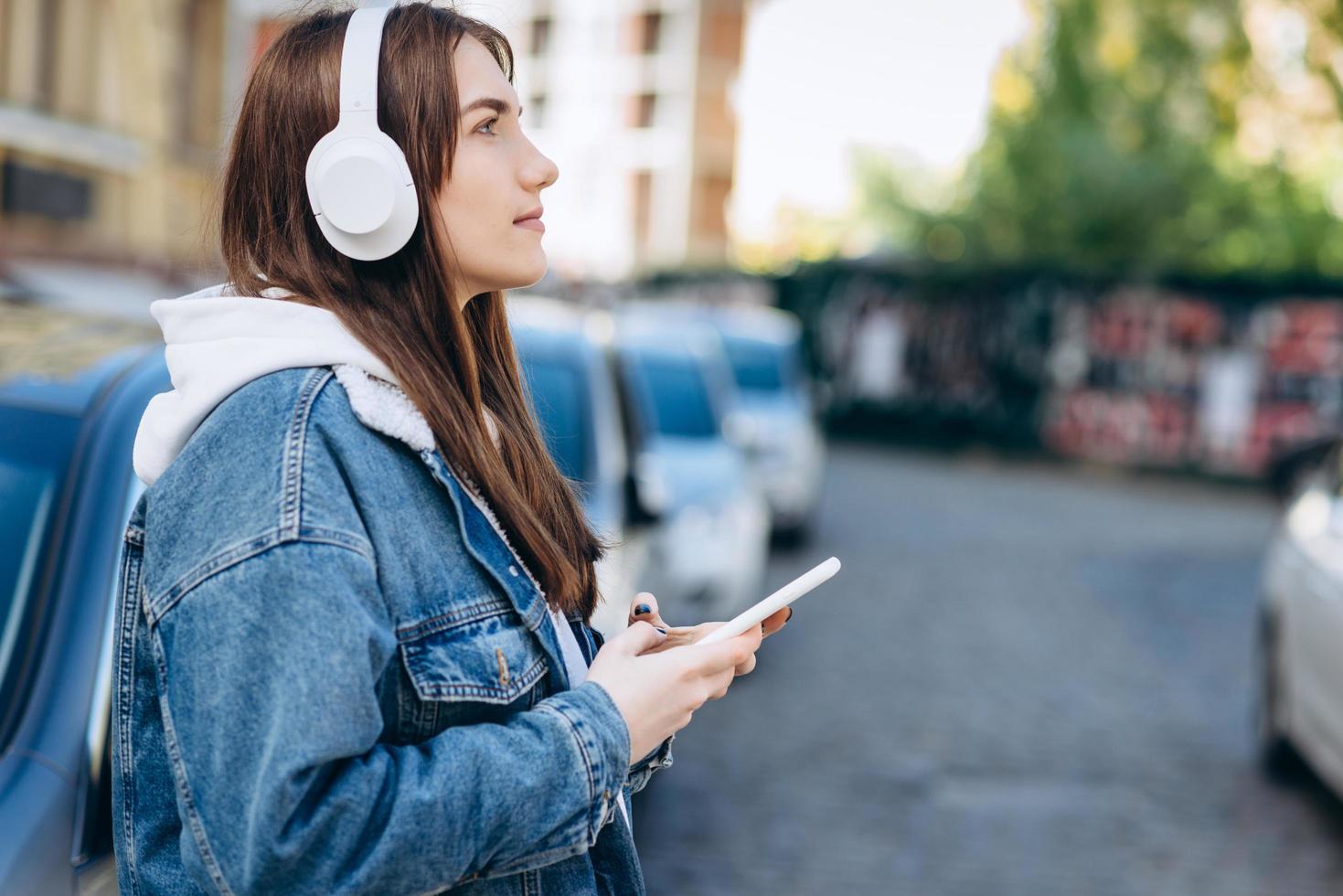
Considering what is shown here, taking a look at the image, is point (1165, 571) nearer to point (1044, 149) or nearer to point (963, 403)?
point (963, 403)

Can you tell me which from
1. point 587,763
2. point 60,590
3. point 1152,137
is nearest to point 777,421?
point 60,590

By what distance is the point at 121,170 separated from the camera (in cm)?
1400

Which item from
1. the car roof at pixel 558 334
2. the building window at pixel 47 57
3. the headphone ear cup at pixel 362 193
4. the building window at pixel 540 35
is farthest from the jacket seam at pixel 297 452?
the building window at pixel 540 35

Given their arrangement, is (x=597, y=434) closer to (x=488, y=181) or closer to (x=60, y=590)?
(x=60, y=590)

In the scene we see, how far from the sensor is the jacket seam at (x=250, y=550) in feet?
4.15

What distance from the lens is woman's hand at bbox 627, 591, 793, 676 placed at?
160cm

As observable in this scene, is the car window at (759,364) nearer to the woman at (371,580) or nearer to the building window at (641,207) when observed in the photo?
the woman at (371,580)

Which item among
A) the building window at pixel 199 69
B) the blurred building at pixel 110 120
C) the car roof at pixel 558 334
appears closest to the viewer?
the car roof at pixel 558 334

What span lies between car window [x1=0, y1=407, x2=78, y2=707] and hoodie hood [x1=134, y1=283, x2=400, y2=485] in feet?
3.60

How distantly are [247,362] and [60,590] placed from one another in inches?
47.7

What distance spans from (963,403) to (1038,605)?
13448 millimetres

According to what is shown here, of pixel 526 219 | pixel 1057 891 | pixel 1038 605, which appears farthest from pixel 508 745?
pixel 1038 605

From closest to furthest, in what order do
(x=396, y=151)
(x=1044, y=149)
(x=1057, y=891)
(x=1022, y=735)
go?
(x=396, y=151), (x=1057, y=891), (x=1022, y=735), (x=1044, y=149)

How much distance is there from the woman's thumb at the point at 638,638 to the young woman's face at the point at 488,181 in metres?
0.40
